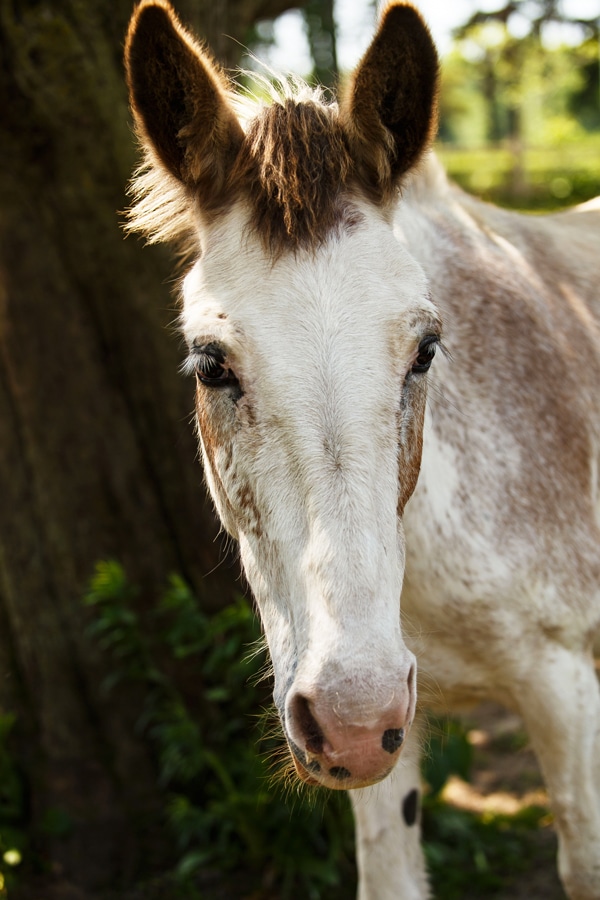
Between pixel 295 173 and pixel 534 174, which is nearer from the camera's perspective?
pixel 295 173

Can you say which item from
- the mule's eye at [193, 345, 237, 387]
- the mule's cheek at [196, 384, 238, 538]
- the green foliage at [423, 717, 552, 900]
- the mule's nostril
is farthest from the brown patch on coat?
the green foliage at [423, 717, 552, 900]

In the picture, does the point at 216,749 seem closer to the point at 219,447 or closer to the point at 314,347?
the point at 219,447

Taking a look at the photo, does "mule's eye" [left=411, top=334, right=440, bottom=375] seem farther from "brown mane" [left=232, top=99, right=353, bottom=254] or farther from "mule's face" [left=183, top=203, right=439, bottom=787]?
"brown mane" [left=232, top=99, right=353, bottom=254]

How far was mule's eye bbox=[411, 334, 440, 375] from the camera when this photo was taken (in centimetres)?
191

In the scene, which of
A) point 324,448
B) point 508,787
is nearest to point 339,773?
point 324,448

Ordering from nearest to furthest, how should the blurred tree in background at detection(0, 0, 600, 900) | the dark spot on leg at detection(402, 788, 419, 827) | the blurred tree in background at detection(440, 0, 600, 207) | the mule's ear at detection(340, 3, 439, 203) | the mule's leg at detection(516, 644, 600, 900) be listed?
1. the mule's ear at detection(340, 3, 439, 203)
2. the mule's leg at detection(516, 644, 600, 900)
3. the dark spot on leg at detection(402, 788, 419, 827)
4. the blurred tree in background at detection(0, 0, 600, 900)
5. the blurred tree in background at detection(440, 0, 600, 207)

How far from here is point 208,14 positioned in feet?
11.9

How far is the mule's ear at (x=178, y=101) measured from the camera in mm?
1947

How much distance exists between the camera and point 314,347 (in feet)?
5.71

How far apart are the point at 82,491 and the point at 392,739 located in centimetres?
251

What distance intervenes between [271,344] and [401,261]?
41 centimetres

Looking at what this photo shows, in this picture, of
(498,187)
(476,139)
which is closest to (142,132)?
(498,187)

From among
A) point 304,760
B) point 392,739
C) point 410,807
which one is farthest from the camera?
point 410,807

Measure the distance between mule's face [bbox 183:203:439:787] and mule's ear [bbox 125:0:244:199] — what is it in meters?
0.18
